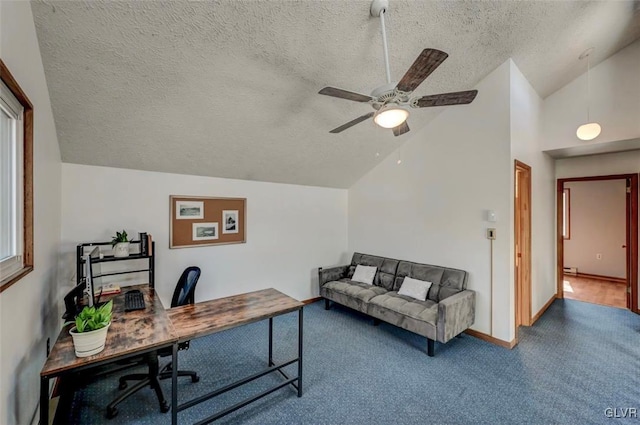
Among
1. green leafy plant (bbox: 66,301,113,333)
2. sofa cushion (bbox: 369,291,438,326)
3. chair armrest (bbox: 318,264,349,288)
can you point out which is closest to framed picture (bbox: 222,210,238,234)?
chair armrest (bbox: 318,264,349,288)

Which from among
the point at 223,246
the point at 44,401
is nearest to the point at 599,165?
the point at 223,246

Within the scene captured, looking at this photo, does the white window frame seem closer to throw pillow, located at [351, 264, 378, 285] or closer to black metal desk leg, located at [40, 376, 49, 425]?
black metal desk leg, located at [40, 376, 49, 425]

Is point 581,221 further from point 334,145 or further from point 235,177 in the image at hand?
point 235,177

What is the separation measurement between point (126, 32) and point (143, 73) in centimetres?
32

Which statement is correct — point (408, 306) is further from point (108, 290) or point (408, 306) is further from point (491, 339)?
point (108, 290)

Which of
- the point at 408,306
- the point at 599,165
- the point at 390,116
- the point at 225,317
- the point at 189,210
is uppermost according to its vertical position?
the point at 599,165

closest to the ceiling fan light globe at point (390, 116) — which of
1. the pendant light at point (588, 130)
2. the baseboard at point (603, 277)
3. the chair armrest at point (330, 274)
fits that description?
the chair armrest at point (330, 274)

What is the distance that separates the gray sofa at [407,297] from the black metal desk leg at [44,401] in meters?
2.91

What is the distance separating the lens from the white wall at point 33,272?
4.39 feet

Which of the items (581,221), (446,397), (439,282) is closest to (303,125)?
(439,282)

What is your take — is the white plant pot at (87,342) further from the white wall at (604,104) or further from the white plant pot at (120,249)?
the white wall at (604,104)

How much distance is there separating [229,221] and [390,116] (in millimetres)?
2744

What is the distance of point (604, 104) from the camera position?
3658mm

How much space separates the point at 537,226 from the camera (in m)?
3.98
